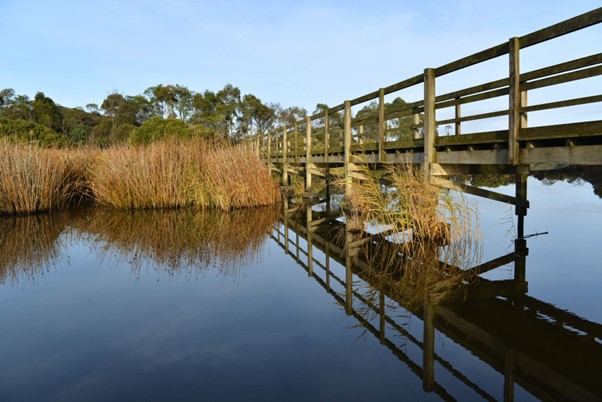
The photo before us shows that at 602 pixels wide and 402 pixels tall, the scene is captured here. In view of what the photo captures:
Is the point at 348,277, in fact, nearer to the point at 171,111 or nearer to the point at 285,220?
the point at 285,220

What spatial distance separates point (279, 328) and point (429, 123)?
414cm

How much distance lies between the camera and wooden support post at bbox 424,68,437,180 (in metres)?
6.31

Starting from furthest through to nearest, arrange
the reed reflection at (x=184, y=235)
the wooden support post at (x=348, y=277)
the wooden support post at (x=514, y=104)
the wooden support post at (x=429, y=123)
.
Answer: the wooden support post at (x=429, y=123) < the reed reflection at (x=184, y=235) < the wooden support post at (x=514, y=104) < the wooden support post at (x=348, y=277)

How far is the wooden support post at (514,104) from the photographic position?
190 inches

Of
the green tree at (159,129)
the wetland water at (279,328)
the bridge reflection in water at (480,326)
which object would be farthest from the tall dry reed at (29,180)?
the green tree at (159,129)

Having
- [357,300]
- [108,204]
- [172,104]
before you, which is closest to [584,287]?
[357,300]

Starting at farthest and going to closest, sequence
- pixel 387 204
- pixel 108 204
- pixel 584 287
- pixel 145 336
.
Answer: pixel 108 204 < pixel 387 204 < pixel 584 287 < pixel 145 336

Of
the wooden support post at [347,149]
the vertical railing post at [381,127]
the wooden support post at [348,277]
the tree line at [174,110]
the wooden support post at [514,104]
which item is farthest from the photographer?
the tree line at [174,110]

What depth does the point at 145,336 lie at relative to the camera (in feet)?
10.6

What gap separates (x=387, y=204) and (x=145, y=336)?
13.2 feet

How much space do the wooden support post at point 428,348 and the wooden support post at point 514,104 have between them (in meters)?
2.18

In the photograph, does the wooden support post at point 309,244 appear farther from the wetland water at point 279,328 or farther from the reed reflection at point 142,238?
the reed reflection at point 142,238

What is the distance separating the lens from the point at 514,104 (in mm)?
4836

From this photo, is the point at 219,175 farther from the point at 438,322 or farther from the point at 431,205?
the point at 438,322
